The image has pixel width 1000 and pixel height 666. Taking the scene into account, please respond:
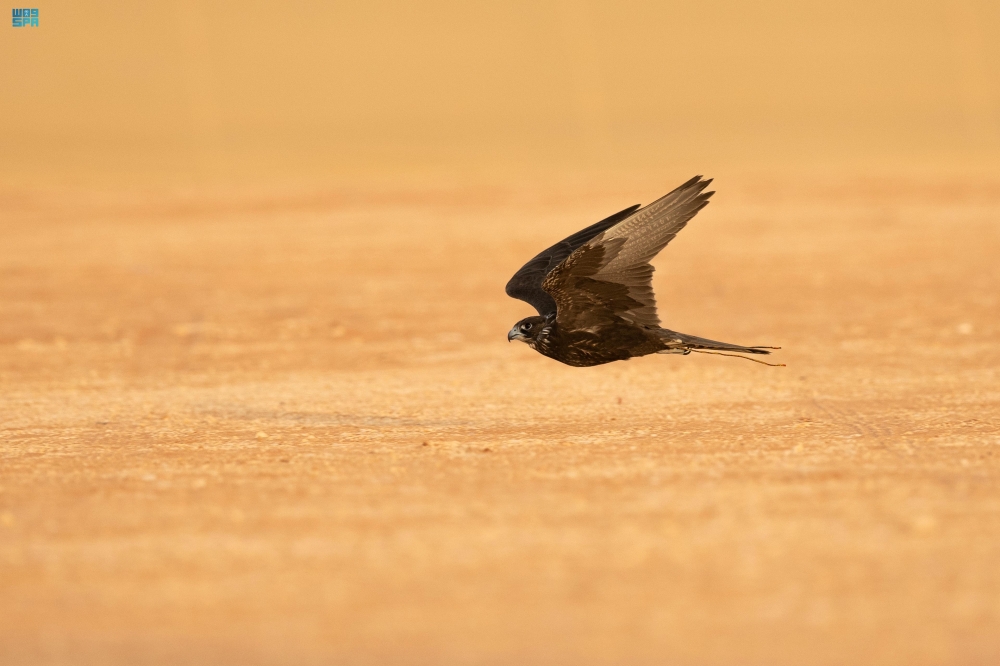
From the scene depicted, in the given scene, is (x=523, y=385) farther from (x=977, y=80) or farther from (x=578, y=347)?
(x=977, y=80)

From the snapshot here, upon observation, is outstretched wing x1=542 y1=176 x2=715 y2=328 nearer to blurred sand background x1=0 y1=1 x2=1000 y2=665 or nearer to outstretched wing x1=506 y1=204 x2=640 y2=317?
outstretched wing x1=506 y1=204 x2=640 y2=317

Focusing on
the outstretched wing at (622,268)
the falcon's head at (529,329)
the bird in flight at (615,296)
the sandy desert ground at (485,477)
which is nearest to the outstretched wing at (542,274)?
the bird in flight at (615,296)

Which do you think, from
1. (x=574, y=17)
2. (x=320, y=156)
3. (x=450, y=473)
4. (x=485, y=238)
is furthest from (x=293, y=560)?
(x=574, y=17)

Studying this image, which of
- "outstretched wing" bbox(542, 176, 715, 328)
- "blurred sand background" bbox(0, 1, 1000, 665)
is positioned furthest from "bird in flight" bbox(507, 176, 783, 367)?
"blurred sand background" bbox(0, 1, 1000, 665)

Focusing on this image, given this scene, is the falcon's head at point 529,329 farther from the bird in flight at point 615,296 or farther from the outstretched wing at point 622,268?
the outstretched wing at point 622,268

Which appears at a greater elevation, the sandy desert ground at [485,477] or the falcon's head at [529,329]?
the falcon's head at [529,329]
